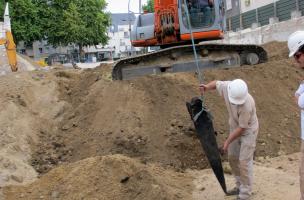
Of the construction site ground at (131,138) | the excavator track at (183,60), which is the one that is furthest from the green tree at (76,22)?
the excavator track at (183,60)

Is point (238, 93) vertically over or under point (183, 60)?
under

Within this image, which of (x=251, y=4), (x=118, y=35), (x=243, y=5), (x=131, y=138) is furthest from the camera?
(x=118, y=35)

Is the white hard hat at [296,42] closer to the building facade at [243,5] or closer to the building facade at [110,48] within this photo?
the building facade at [243,5]

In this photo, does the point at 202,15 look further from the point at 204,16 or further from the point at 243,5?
the point at 243,5

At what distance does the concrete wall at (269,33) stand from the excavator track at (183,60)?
7924 millimetres

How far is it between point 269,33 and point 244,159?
17.1 metres

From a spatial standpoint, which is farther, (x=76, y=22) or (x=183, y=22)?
(x=76, y=22)

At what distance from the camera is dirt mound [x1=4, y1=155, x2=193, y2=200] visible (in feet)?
19.5

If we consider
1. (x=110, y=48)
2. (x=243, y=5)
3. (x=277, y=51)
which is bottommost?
(x=277, y=51)

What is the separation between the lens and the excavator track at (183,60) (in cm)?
1085

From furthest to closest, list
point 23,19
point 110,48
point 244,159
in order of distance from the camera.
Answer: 1. point 110,48
2. point 23,19
3. point 244,159

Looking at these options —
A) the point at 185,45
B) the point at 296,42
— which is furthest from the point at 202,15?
the point at 296,42

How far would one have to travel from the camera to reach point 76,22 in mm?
46281

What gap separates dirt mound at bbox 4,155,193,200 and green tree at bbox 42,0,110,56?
40.2m
